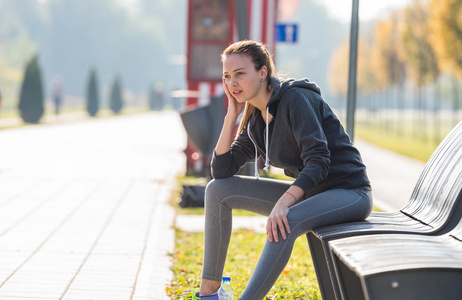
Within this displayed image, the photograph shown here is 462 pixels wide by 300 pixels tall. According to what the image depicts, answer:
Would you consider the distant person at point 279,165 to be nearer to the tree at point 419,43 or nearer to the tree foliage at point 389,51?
the tree at point 419,43

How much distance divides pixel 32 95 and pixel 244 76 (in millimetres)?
32504

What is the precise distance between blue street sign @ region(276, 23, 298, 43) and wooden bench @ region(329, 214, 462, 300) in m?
11.9

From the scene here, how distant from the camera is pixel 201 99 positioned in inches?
504

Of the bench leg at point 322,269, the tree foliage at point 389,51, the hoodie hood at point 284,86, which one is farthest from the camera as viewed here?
the tree foliage at point 389,51

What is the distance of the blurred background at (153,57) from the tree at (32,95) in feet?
0.57

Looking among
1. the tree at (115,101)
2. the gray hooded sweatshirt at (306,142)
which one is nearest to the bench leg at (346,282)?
the gray hooded sweatshirt at (306,142)

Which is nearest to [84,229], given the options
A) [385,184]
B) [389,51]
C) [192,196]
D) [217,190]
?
[192,196]

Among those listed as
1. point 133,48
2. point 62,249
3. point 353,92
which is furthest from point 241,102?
point 133,48

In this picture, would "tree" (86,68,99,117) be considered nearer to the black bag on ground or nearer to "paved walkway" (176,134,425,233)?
"paved walkway" (176,134,425,233)

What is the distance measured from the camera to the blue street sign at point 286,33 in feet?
48.4

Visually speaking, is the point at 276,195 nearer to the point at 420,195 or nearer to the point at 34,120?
the point at 420,195

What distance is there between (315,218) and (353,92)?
198 cm

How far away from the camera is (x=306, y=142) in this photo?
11.9 feet

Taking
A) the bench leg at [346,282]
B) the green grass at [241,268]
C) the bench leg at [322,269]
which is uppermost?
the bench leg at [346,282]
